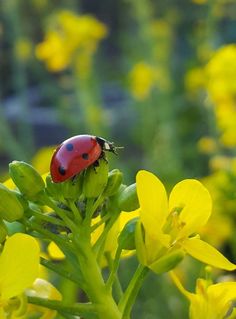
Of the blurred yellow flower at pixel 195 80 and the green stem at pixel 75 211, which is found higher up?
the blurred yellow flower at pixel 195 80

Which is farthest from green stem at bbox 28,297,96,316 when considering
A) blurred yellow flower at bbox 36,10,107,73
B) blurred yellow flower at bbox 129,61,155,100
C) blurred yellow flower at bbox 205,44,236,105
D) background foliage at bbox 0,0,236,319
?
blurred yellow flower at bbox 129,61,155,100

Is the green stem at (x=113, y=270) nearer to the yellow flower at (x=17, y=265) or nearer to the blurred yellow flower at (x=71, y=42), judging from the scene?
the yellow flower at (x=17, y=265)

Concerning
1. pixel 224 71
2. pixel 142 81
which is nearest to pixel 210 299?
pixel 224 71

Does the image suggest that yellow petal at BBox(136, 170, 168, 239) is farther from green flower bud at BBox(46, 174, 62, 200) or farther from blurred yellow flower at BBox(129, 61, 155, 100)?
blurred yellow flower at BBox(129, 61, 155, 100)

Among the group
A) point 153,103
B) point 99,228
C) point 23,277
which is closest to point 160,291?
point 153,103

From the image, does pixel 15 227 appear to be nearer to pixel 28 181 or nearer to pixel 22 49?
pixel 28 181

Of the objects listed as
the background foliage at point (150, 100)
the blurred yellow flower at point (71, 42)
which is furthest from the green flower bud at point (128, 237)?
the blurred yellow flower at point (71, 42)

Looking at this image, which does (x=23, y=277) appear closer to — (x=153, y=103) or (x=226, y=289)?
(x=226, y=289)
